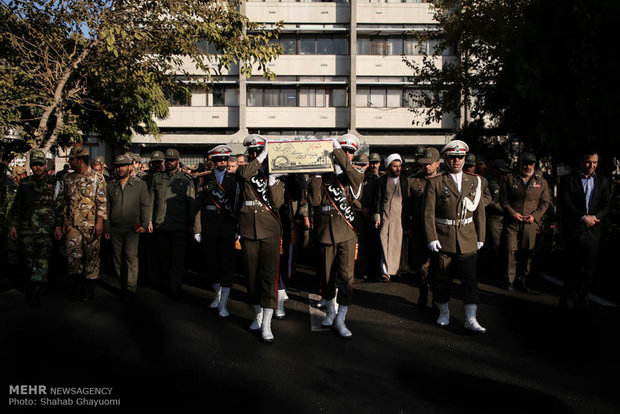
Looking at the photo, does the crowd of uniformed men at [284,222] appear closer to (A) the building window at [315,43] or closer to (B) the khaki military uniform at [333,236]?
(B) the khaki military uniform at [333,236]

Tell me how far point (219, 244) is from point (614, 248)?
6281 mm

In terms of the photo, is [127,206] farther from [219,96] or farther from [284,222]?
[219,96]

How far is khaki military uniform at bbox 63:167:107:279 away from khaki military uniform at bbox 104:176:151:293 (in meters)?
0.27

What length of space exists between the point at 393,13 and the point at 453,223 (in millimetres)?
30040

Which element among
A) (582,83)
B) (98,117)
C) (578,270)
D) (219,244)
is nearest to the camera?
(578,270)

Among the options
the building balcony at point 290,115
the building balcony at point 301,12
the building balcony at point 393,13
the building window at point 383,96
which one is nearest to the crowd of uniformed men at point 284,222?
the building balcony at point 290,115

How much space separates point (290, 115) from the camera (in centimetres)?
3306

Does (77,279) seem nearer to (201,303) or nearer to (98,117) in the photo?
(201,303)

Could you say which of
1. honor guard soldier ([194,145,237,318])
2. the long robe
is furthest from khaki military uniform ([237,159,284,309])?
the long robe

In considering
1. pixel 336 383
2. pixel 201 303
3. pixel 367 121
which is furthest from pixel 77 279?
pixel 367 121

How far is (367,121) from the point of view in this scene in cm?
3300

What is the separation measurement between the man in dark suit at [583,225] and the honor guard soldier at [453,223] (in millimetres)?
1354

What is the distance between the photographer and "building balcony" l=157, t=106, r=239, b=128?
33.0 metres

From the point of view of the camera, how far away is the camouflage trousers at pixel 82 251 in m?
7.03
